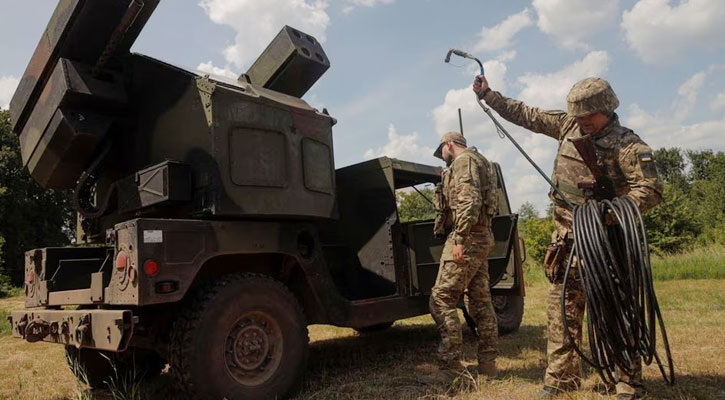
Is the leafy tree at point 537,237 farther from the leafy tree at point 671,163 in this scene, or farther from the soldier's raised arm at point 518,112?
the leafy tree at point 671,163

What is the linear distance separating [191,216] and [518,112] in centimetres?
255

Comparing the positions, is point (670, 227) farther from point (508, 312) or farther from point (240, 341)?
point (240, 341)

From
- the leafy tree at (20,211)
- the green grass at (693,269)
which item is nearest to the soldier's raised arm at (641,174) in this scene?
the green grass at (693,269)

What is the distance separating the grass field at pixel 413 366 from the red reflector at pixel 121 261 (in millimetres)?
990

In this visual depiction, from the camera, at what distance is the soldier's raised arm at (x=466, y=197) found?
429 cm

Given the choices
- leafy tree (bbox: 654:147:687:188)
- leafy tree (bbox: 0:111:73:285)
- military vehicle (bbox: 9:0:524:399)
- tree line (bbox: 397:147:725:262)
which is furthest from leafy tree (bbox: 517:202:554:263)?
leafy tree (bbox: 654:147:687:188)

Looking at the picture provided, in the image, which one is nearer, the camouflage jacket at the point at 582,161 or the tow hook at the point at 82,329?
the camouflage jacket at the point at 582,161

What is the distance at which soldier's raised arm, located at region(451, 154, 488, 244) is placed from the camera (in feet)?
14.1

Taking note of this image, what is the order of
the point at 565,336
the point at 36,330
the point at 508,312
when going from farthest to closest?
the point at 508,312
the point at 36,330
the point at 565,336

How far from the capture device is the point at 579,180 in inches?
143

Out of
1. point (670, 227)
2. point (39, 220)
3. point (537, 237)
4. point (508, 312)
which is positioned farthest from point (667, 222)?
point (39, 220)

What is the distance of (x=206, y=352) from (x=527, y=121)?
9.01 ft

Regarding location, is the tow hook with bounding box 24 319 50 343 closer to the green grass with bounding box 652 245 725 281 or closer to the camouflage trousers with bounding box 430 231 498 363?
the camouflage trousers with bounding box 430 231 498 363

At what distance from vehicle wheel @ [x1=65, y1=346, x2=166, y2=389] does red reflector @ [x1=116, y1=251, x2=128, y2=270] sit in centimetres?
126
